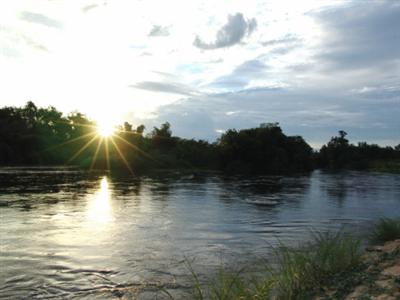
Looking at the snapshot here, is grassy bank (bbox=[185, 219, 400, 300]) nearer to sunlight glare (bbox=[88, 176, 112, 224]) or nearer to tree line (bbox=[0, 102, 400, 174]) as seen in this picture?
sunlight glare (bbox=[88, 176, 112, 224])

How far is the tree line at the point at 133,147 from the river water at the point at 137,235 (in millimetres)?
67211

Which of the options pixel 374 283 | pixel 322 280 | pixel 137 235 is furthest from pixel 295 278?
pixel 137 235

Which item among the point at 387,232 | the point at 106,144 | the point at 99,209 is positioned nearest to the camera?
the point at 387,232

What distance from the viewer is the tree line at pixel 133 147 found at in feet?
331

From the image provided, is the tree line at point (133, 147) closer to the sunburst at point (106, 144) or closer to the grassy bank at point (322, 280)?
the sunburst at point (106, 144)

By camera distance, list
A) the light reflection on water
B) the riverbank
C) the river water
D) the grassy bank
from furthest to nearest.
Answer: the light reflection on water, the river water, the riverbank, the grassy bank

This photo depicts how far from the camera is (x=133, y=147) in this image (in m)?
113

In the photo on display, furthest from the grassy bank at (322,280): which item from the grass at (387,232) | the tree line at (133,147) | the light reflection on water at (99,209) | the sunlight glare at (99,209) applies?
the tree line at (133,147)

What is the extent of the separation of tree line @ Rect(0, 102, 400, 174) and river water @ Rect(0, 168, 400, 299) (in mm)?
67211

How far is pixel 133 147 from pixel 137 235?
96297mm

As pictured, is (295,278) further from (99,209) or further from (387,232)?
(99,209)

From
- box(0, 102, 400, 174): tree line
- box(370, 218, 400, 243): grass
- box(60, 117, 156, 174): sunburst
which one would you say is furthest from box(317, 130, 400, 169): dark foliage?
box(370, 218, 400, 243): grass

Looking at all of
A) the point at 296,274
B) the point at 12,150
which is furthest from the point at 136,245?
the point at 12,150

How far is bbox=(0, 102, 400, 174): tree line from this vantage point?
101 metres
